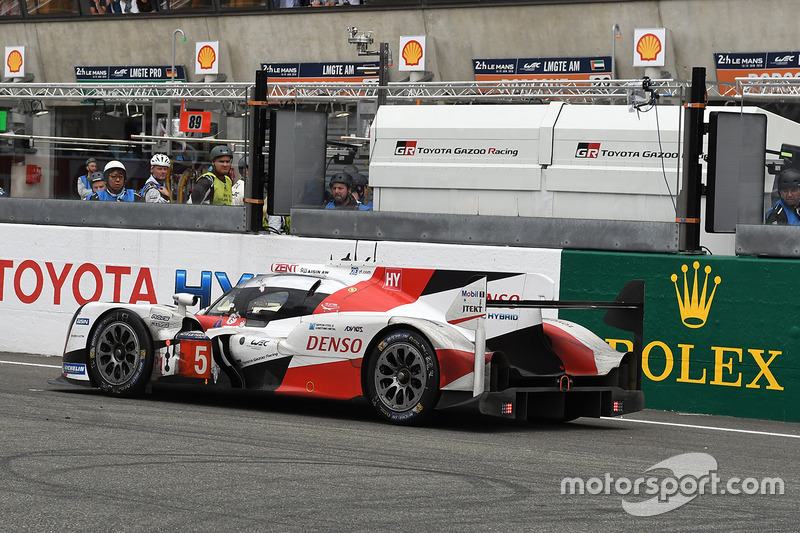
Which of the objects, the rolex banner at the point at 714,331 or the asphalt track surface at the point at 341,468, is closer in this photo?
the asphalt track surface at the point at 341,468

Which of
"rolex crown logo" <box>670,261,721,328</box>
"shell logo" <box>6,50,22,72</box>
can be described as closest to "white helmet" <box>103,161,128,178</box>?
"rolex crown logo" <box>670,261,721,328</box>

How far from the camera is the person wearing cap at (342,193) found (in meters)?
14.0

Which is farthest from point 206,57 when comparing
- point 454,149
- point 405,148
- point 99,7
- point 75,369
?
point 75,369

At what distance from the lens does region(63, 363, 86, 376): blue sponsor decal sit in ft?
36.9

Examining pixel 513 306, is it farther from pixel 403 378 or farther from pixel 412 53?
pixel 412 53

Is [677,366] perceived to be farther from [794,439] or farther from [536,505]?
[536,505]

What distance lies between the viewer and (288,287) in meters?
10.9

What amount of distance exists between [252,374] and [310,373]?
54cm

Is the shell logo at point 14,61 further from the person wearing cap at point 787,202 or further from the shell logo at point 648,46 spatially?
the person wearing cap at point 787,202

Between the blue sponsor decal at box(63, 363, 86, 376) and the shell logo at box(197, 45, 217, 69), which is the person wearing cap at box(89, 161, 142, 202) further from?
the shell logo at box(197, 45, 217, 69)

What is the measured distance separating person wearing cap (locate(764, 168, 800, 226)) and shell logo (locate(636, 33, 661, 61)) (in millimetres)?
16477

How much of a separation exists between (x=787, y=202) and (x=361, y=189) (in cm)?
452

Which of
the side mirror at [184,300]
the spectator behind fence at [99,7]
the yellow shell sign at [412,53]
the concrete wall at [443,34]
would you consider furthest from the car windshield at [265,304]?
the spectator behind fence at [99,7]

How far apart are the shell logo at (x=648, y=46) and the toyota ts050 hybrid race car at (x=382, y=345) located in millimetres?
17280
